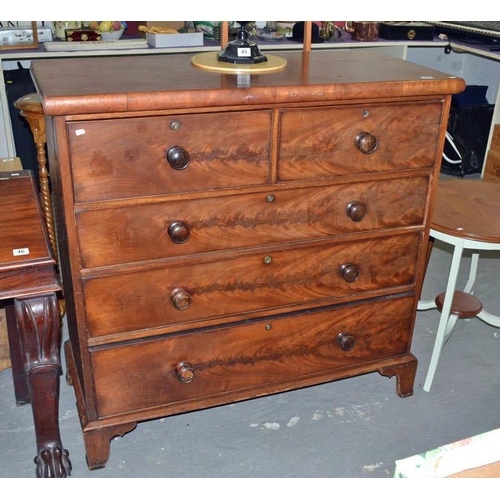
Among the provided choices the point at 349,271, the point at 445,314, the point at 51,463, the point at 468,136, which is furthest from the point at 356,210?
the point at 468,136

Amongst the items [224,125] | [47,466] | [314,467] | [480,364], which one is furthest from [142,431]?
[480,364]

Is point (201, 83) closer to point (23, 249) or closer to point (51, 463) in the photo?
point (23, 249)

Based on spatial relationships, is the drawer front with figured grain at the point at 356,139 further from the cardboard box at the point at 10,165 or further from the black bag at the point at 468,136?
the black bag at the point at 468,136

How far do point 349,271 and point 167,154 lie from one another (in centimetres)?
72

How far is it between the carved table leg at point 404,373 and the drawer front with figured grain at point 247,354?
49mm

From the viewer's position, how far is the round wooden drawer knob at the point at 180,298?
1859 mm

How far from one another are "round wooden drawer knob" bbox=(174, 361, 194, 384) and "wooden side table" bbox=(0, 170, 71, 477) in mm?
368

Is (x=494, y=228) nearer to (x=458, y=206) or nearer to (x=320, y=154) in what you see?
(x=458, y=206)

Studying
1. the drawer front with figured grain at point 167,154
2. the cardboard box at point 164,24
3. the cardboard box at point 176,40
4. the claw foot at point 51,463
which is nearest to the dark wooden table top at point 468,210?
the drawer front with figured grain at point 167,154

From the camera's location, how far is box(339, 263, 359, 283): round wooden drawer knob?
80.5 inches

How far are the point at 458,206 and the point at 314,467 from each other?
1085 mm

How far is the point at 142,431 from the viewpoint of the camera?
2197mm

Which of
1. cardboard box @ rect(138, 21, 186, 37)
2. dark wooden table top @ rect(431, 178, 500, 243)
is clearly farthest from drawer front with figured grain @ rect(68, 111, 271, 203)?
cardboard box @ rect(138, 21, 186, 37)
